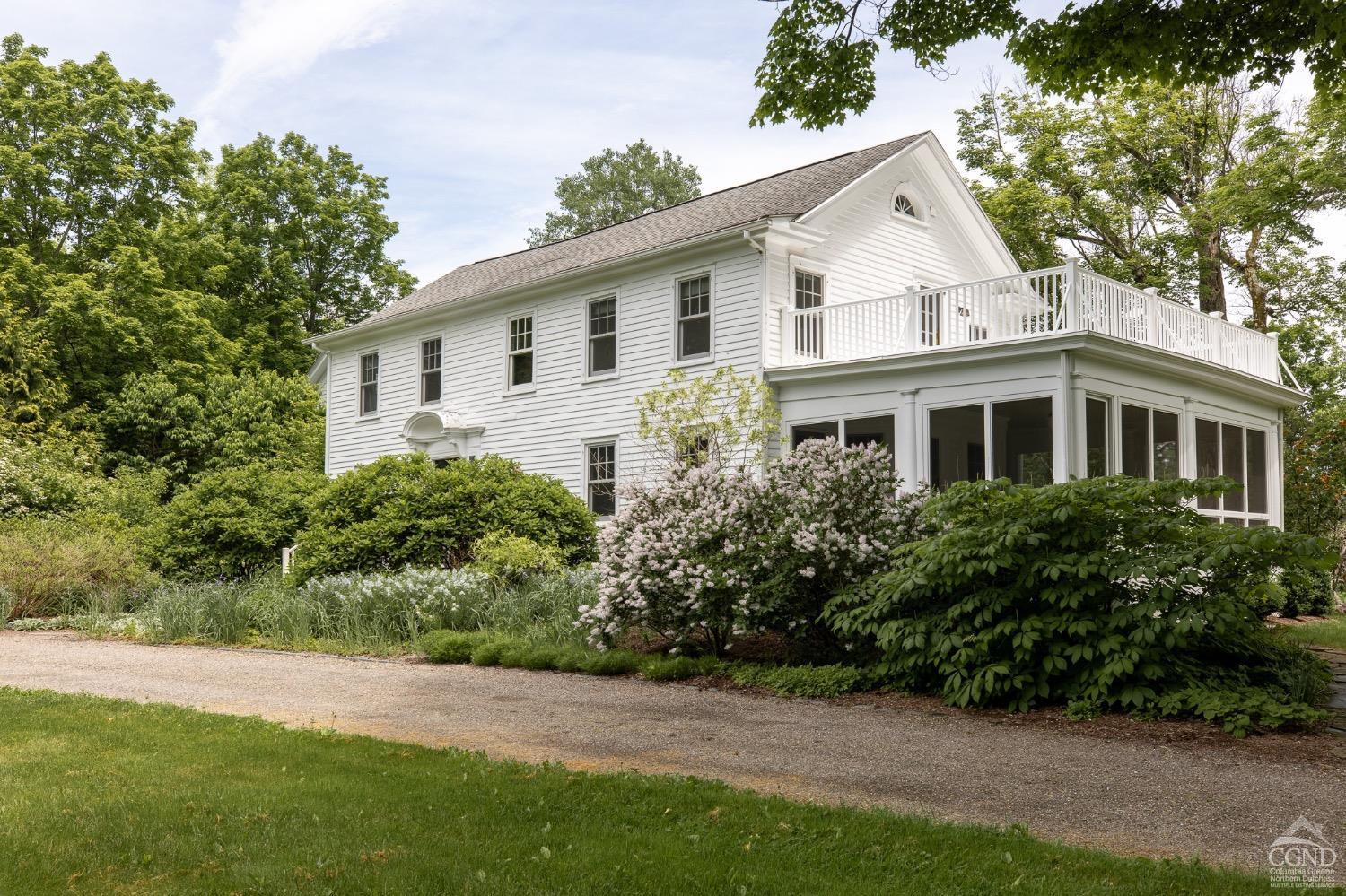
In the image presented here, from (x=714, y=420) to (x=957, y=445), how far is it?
11.6 feet

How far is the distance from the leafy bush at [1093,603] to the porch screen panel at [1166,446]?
745 cm

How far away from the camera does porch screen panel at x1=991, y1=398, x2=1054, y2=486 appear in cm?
1436

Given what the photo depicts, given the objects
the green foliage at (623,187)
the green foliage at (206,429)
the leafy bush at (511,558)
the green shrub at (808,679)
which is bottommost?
the green shrub at (808,679)

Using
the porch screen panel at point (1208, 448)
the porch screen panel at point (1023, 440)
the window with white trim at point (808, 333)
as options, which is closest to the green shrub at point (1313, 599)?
the porch screen panel at point (1208, 448)

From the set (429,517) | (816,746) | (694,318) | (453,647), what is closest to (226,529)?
(429,517)

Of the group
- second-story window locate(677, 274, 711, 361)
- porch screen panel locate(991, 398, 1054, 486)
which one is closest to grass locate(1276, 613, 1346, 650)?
porch screen panel locate(991, 398, 1054, 486)

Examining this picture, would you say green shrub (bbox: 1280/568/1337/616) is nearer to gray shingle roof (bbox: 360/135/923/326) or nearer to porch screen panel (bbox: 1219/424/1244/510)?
porch screen panel (bbox: 1219/424/1244/510)

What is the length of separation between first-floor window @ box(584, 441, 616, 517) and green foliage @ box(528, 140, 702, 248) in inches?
1182

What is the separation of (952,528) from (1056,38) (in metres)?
4.43

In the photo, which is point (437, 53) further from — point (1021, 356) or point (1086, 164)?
point (1086, 164)

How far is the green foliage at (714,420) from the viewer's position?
15.7m

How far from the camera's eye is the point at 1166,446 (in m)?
15.6

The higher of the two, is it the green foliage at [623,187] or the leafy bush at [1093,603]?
the green foliage at [623,187]

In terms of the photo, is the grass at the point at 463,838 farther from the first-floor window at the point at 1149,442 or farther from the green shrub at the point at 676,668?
the first-floor window at the point at 1149,442
